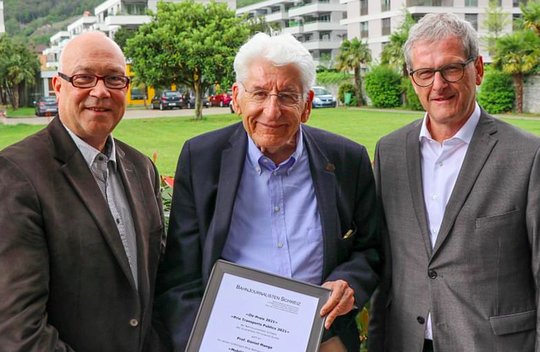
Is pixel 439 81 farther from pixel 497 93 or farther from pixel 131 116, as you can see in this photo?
pixel 131 116

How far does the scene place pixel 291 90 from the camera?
247cm

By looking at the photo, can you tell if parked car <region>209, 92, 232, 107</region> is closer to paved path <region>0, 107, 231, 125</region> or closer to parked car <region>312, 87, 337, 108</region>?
paved path <region>0, 107, 231, 125</region>

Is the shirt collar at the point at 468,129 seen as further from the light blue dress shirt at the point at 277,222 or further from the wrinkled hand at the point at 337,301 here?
the wrinkled hand at the point at 337,301

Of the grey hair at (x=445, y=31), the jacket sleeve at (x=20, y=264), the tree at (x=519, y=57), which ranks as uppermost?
the tree at (x=519, y=57)

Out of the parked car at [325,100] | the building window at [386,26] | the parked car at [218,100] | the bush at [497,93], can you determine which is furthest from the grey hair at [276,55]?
the building window at [386,26]

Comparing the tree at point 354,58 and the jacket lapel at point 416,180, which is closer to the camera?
the jacket lapel at point 416,180

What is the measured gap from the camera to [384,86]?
37.5 m

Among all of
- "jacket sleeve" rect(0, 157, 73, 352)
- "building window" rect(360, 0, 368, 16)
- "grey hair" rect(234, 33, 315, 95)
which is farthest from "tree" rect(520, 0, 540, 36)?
"jacket sleeve" rect(0, 157, 73, 352)

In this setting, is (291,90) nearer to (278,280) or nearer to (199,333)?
(278,280)

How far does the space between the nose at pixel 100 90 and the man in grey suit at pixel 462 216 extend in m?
1.18

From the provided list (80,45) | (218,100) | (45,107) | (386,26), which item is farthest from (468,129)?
A: (386,26)

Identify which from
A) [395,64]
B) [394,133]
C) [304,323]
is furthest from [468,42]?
[395,64]

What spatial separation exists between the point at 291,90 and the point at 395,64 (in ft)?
121

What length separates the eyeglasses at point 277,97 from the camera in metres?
2.46
